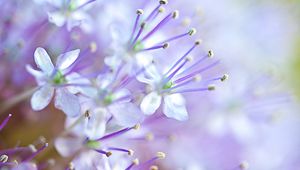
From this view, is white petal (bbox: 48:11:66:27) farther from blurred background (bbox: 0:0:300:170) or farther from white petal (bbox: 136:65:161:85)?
A: white petal (bbox: 136:65:161:85)

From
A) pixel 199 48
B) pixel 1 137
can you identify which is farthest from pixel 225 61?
pixel 1 137

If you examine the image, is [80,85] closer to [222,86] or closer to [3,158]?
[3,158]

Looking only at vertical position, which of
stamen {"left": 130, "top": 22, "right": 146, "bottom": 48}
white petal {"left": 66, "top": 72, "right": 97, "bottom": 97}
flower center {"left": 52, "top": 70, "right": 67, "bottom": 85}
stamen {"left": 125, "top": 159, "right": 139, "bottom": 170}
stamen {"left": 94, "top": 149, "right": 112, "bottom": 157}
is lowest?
stamen {"left": 94, "top": 149, "right": 112, "bottom": 157}

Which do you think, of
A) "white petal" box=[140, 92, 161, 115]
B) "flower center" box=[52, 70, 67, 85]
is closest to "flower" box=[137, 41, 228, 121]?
"white petal" box=[140, 92, 161, 115]

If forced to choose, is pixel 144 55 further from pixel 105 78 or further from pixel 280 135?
pixel 280 135

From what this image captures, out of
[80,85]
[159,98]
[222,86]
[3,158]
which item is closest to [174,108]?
[159,98]
